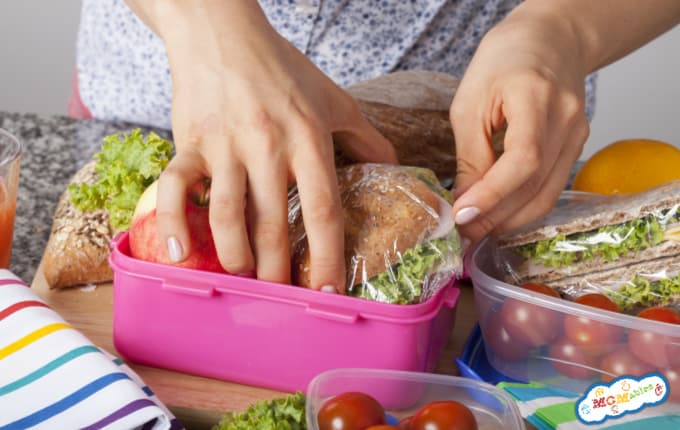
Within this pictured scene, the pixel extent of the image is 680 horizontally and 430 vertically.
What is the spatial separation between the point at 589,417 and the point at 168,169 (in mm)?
499

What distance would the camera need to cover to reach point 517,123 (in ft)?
3.15

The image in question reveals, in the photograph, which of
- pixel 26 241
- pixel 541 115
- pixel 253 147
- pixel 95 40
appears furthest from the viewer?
pixel 95 40

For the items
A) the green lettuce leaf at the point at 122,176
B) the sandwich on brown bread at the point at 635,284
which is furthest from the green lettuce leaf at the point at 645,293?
the green lettuce leaf at the point at 122,176

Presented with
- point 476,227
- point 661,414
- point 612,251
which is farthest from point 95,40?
point 661,414

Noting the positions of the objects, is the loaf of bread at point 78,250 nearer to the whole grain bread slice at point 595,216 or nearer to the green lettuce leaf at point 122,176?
the green lettuce leaf at point 122,176

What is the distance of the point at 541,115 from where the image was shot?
0.97 m

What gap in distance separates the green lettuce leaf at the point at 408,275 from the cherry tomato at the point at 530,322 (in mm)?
87

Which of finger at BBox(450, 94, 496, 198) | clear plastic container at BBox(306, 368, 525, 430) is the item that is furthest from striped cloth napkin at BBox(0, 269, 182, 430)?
finger at BBox(450, 94, 496, 198)

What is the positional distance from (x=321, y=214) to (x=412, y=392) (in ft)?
0.67

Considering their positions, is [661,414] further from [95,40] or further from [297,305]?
[95,40]

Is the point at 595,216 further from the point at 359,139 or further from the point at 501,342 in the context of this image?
the point at 359,139

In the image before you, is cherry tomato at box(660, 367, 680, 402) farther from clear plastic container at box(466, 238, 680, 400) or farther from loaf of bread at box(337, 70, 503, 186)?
loaf of bread at box(337, 70, 503, 186)

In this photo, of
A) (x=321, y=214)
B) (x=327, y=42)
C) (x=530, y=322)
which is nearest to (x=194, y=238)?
(x=321, y=214)

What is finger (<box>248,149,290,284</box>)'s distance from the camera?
858mm
